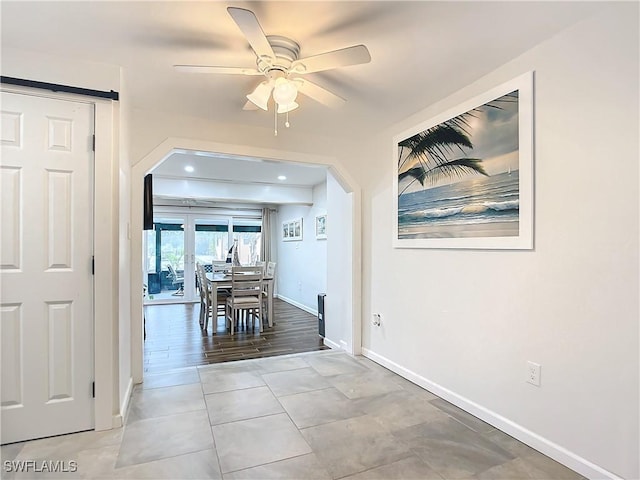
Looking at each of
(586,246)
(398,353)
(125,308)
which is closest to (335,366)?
(398,353)

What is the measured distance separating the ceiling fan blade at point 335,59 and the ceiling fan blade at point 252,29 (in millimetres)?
164

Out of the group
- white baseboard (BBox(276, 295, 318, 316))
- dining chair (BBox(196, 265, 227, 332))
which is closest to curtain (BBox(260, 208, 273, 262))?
white baseboard (BBox(276, 295, 318, 316))

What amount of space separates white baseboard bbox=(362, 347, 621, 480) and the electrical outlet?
0.29 meters

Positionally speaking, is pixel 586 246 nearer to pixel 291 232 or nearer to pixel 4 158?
pixel 4 158

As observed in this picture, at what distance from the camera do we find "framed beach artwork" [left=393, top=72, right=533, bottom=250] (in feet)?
6.79

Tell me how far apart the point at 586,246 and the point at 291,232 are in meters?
6.34

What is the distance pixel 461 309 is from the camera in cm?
251

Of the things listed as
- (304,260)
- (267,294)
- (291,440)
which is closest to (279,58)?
(291,440)

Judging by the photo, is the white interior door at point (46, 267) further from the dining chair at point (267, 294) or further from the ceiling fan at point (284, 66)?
the dining chair at point (267, 294)

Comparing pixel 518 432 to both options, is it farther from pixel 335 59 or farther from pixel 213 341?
pixel 213 341

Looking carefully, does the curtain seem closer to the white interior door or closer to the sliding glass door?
the sliding glass door

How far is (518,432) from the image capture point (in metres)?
2.07

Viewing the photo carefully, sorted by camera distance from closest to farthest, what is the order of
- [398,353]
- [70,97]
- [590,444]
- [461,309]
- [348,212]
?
1. [590,444]
2. [70,97]
3. [461,309]
4. [398,353]
5. [348,212]

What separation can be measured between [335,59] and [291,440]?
2.14 meters
